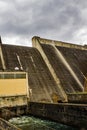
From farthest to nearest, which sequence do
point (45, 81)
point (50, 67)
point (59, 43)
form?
point (59, 43)
point (50, 67)
point (45, 81)

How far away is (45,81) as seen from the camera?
26.8 meters

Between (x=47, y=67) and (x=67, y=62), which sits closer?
(x=47, y=67)

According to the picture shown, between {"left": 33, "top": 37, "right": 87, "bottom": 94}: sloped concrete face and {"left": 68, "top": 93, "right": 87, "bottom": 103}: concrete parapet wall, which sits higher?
{"left": 33, "top": 37, "right": 87, "bottom": 94}: sloped concrete face

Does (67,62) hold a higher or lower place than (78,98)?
higher

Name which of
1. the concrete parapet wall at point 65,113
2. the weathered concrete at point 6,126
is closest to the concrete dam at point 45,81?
the concrete parapet wall at point 65,113

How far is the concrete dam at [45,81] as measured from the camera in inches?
700

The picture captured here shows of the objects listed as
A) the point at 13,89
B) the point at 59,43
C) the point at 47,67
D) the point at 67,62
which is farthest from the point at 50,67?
the point at 59,43

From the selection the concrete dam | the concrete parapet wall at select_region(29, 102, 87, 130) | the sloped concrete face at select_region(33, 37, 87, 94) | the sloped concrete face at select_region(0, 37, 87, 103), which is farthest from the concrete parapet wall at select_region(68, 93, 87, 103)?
the concrete parapet wall at select_region(29, 102, 87, 130)

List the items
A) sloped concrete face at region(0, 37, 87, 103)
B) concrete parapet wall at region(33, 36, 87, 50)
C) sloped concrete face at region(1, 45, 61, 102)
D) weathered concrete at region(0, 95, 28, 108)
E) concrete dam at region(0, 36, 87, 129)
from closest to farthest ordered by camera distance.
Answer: concrete dam at region(0, 36, 87, 129), weathered concrete at region(0, 95, 28, 108), sloped concrete face at region(1, 45, 61, 102), sloped concrete face at region(0, 37, 87, 103), concrete parapet wall at region(33, 36, 87, 50)

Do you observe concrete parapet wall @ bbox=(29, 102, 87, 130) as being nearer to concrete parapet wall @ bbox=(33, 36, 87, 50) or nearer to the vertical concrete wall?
the vertical concrete wall

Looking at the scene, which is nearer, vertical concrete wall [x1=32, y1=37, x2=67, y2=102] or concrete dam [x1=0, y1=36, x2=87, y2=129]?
concrete dam [x1=0, y1=36, x2=87, y2=129]

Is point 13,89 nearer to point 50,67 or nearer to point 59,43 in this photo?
point 50,67

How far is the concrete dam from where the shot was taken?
17781mm

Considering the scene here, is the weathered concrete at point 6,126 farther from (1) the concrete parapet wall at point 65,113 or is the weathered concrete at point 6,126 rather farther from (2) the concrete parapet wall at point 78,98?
(2) the concrete parapet wall at point 78,98
